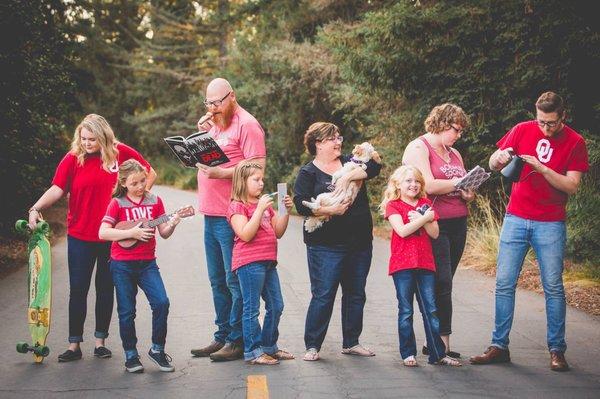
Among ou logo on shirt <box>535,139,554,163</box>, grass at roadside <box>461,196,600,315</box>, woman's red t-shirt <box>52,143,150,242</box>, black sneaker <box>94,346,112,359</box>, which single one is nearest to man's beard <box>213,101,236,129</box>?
woman's red t-shirt <box>52,143,150,242</box>

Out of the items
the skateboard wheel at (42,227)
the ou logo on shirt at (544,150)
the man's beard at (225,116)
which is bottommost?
the skateboard wheel at (42,227)

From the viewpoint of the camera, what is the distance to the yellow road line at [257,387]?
525 cm

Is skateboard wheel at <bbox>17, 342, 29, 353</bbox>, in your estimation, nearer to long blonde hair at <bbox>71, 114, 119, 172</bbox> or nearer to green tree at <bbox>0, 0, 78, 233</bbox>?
long blonde hair at <bbox>71, 114, 119, 172</bbox>

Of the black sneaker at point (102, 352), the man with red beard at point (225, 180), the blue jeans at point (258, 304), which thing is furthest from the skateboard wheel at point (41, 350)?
the blue jeans at point (258, 304)

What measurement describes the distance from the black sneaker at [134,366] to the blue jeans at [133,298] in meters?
0.03

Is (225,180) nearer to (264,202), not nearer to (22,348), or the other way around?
(264,202)

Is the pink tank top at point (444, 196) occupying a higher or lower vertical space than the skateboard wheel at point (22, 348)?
higher

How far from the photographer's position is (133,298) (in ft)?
20.2

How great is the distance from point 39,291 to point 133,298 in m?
0.84

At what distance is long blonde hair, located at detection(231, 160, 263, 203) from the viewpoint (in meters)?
6.09

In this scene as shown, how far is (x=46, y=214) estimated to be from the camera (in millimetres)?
20078

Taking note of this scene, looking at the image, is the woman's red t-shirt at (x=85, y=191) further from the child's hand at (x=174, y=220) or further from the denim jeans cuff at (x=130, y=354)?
the denim jeans cuff at (x=130, y=354)

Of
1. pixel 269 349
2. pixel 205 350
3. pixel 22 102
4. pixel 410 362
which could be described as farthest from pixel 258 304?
pixel 22 102

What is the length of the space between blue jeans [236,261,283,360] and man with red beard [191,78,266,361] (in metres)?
0.21
